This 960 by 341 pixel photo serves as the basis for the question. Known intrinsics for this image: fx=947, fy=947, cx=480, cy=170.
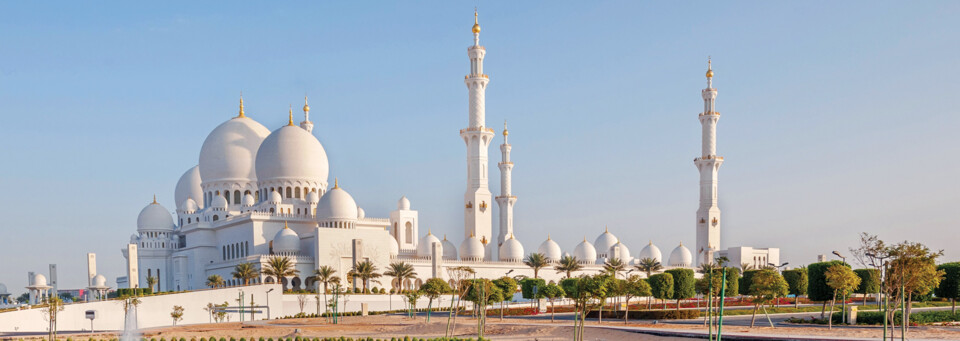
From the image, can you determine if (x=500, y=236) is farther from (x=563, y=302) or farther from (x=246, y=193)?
(x=246, y=193)

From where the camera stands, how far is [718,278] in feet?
138

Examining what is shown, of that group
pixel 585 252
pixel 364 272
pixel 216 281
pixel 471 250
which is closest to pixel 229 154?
pixel 216 281

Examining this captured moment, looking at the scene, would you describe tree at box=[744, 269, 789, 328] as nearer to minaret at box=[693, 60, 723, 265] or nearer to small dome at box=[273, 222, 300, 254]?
small dome at box=[273, 222, 300, 254]

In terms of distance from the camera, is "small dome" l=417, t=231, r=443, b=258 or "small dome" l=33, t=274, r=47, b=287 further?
"small dome" l=417, t=231, r=443, b=258

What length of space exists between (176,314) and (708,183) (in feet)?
175

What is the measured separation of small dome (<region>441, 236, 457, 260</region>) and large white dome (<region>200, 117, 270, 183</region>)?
17.4 metres

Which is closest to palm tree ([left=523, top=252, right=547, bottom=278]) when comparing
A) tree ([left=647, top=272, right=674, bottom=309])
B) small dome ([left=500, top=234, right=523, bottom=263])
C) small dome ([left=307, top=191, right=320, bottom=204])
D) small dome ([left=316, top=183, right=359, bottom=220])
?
small dome ([left=500, top=234, right=523, bottom=263])

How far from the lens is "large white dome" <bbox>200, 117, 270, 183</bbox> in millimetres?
80562

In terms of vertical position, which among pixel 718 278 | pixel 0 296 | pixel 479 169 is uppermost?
pixel 479 169

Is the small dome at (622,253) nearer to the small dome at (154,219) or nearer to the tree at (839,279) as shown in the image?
the small dome at (154,219)

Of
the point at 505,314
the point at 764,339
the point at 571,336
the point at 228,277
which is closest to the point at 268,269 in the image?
the point at 228,277

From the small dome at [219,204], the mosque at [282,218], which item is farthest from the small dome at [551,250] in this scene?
the small dome at [219,204]

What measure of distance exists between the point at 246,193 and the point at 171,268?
873 centimetres

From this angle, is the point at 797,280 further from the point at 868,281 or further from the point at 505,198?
the point at 505,198
